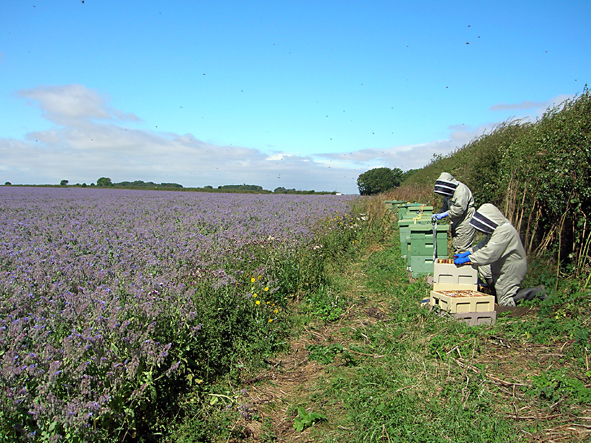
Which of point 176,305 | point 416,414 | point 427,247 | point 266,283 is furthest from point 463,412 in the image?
point 427,247

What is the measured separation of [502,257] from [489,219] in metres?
0.68

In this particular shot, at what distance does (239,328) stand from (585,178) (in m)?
6.23

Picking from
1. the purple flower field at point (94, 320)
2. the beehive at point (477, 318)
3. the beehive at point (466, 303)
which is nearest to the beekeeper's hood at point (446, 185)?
the beehive at point (466, 303)

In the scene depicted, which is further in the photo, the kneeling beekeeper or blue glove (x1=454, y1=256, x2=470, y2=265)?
blue glove (x1=454, y1=256, x2=470, y2=265)

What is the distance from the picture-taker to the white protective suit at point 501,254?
230 inches

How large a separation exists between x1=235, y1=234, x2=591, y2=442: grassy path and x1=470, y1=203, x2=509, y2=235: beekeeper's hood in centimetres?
134

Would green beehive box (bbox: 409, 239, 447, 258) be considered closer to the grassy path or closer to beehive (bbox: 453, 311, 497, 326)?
the grassy path

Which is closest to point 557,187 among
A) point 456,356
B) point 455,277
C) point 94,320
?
point 455,277

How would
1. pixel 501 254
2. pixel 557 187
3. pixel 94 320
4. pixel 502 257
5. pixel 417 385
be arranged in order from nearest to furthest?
pixel 94 320 < pixel 417 385 < pixel 501 254 < pixel 502 257 < pixel 557 187

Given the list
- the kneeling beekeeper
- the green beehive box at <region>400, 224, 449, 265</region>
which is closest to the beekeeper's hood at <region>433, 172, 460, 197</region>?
the green beehive box at <region>400, 224, 449, 265</region>

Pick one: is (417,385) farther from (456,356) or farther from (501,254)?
(501,254)

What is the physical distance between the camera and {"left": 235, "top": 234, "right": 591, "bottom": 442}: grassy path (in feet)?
11.3

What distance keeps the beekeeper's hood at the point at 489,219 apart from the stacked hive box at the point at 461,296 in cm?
64

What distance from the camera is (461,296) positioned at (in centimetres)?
554
